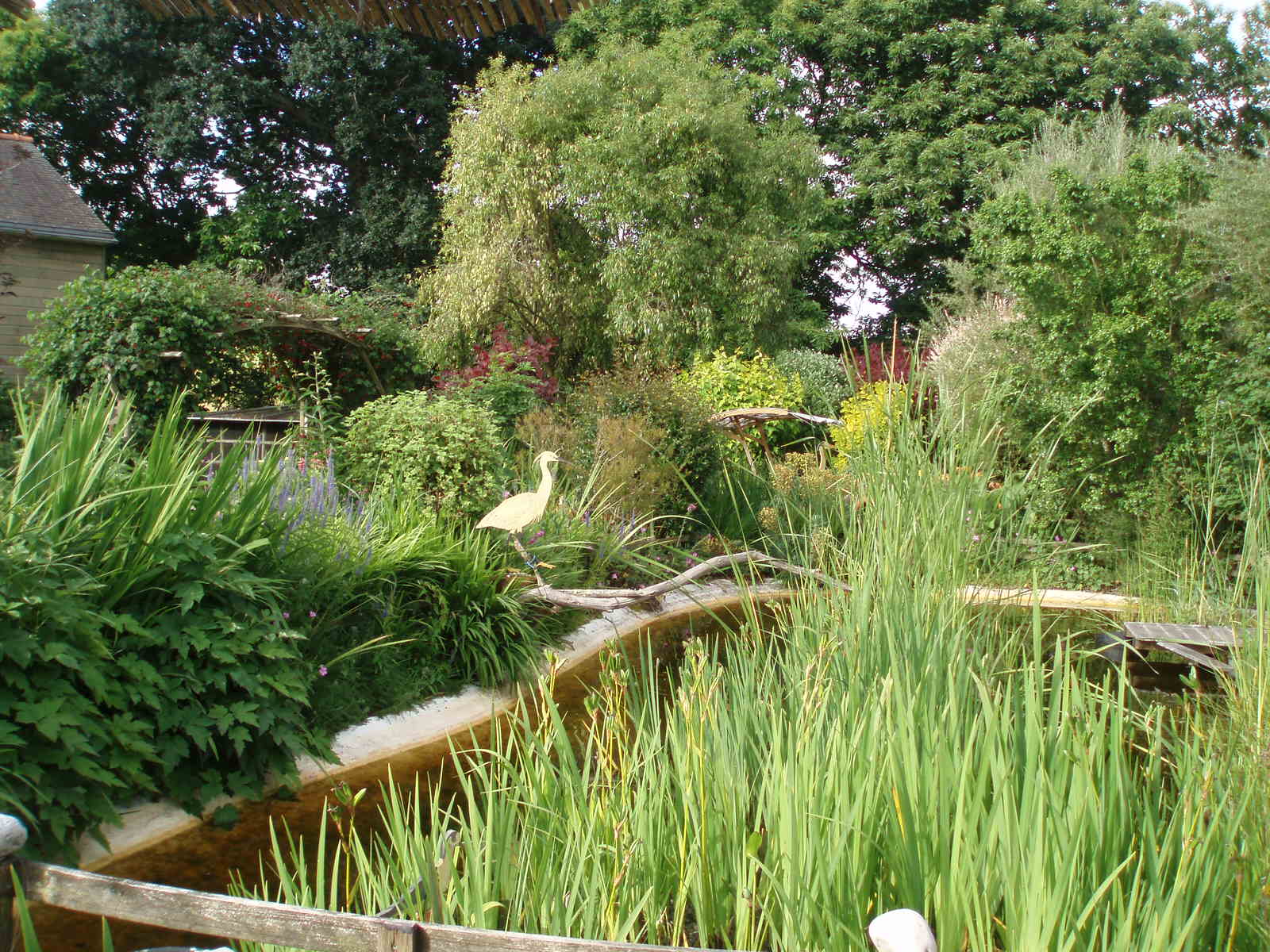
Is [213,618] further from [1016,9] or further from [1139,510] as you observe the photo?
[1016,9]

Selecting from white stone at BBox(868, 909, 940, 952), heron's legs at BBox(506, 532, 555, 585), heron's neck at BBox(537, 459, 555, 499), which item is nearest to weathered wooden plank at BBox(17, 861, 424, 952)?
white stone at BBox(868, 909, 940, 952)

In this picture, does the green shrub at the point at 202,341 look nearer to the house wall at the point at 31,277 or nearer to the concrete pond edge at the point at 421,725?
the concrete pond edge at the point at 421,725

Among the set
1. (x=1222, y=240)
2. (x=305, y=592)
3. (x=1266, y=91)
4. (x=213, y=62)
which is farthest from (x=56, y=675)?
(x=1266, y=91)

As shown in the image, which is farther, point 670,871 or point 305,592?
point 305,592

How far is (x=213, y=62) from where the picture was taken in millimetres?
19531

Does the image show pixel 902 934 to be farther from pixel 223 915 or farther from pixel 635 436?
pixel 635 436

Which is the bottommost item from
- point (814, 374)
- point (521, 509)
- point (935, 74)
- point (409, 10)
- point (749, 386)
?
point (521, 509)

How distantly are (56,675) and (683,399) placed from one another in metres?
6.51

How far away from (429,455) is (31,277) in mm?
11872

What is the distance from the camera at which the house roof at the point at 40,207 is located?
14.3m

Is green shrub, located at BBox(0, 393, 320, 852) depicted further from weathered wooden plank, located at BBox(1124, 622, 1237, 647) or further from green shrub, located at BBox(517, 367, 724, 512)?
weathered wooden plank, located at BBox(1124, 622, 1237, 647)

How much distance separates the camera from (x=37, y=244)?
1477cm

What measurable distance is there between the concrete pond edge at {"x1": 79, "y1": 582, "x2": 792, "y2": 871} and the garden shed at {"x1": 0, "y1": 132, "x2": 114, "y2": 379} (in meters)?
11.4

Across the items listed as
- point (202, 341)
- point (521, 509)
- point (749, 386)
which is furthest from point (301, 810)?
point (749, 386)
